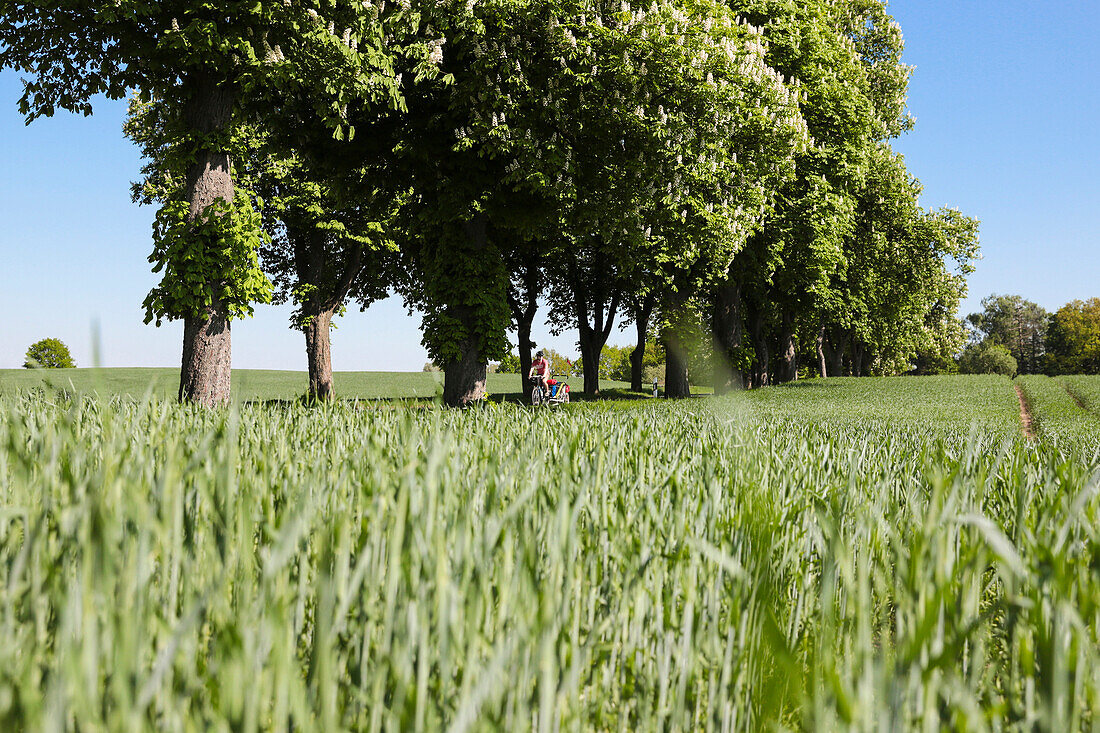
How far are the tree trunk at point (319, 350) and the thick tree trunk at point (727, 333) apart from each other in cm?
1458

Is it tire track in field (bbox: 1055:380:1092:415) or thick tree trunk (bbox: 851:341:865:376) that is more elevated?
thick tree trunk (bbox: 851:341:865:376)

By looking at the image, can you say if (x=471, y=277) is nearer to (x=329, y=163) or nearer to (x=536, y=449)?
(x=329, y=163)

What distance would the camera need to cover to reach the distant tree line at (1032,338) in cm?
7431

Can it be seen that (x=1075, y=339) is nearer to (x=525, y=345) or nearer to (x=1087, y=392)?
(x=1087, y=392)

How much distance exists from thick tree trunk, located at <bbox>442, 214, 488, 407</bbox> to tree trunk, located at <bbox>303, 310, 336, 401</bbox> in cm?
936

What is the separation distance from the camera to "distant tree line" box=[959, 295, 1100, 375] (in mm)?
74312

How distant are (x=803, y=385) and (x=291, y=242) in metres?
19.7

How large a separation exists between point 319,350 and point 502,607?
23399 millimetres

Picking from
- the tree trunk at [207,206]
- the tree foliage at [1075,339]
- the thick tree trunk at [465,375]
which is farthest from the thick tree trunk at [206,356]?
the tree foliage at [1075,339]

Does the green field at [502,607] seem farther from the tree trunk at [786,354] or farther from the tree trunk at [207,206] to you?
the tree trunk at [786,354]

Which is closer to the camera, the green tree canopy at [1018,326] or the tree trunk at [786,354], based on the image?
the tree trunk at [786,354]

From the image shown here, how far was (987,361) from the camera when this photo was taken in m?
83.1

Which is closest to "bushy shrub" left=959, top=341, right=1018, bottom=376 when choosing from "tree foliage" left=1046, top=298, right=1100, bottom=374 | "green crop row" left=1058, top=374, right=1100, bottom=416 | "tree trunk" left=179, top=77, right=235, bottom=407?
"tree foliage" left=1046, top=298, right=1100, bottom=374

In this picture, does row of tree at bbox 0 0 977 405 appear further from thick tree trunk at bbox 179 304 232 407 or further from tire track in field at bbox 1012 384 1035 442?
tire track in field at bbox 1012 384 1035 442
